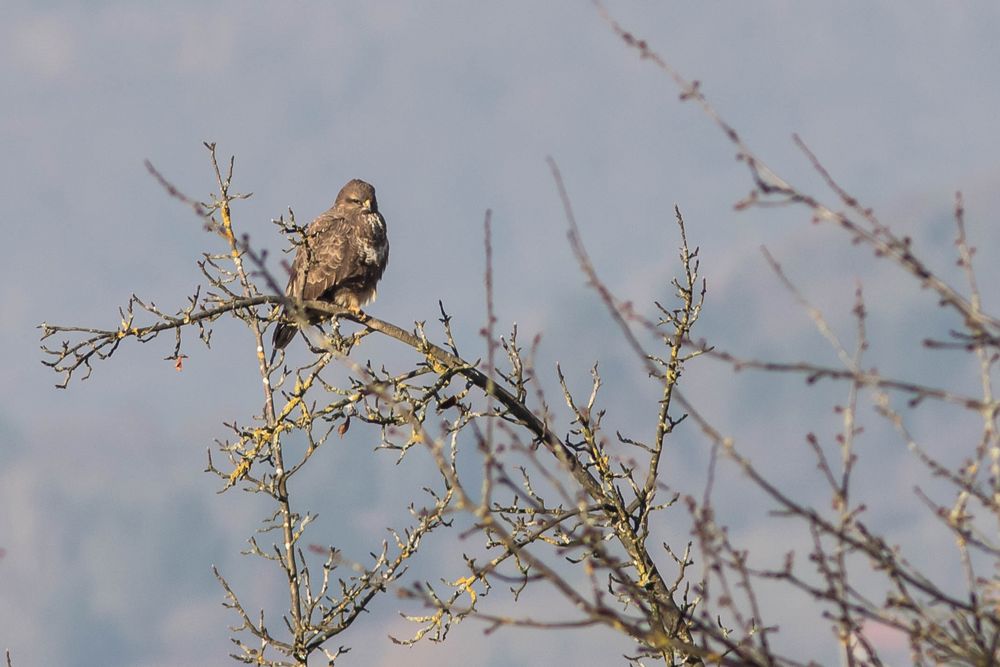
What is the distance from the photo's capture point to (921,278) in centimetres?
358

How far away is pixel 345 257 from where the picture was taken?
42.1ft

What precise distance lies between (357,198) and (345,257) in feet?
4.94

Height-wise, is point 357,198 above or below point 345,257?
above

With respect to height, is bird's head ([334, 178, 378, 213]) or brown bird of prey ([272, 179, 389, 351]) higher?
bird's head ([334, 178, 378, 213])

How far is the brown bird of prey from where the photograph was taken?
40.5ft

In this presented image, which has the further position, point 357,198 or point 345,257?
point 357,198

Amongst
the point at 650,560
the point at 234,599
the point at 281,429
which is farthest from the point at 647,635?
the point at 234,599

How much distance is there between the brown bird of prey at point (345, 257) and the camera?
12.3 meters

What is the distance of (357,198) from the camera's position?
14133 millimetres

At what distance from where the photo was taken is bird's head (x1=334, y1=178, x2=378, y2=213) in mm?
14039

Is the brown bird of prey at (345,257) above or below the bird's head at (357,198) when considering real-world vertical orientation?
below

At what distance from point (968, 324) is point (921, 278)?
0.19 m

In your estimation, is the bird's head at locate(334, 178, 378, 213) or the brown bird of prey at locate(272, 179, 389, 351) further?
the bird's head at locate(334, 178, 378, 213)

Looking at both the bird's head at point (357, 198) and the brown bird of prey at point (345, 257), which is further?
the bird's head at point (357, 198)
